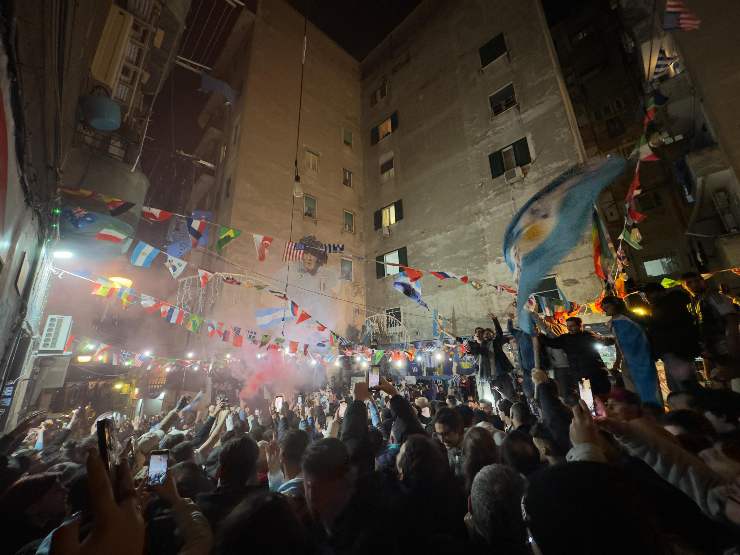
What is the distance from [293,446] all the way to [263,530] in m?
2.11

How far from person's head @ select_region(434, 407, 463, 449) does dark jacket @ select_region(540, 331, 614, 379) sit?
7.11 ft

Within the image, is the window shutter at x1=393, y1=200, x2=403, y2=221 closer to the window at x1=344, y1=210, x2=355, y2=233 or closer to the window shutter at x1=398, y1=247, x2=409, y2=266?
the window shutter at x1=398, y1=247, x2=409, y2=266

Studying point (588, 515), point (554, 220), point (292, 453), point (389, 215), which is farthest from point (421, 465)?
point (389, 215)

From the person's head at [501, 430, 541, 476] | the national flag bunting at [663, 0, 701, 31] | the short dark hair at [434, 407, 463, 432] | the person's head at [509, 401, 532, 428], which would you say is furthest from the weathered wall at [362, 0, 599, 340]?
the person's head at [501, 430, 541, 476]

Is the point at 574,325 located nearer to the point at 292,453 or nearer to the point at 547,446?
Answer: the point at 547,446

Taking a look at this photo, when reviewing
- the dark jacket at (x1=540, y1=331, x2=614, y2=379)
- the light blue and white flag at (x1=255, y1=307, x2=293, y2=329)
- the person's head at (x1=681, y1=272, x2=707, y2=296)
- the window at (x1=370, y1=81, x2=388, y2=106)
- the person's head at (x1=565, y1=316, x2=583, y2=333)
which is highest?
the window at (x1=370, y1=81, x2=388, y2=106)

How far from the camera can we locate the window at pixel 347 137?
2559cm

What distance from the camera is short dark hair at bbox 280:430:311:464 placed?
3412mm

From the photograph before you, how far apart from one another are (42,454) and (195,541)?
6702 mm

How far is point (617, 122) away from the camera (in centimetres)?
2253

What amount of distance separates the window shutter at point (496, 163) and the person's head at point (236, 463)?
Result: 18.4m

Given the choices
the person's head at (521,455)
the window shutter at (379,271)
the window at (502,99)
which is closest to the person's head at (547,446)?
the person's head at (521,455)

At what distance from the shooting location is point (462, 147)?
19.9 meters

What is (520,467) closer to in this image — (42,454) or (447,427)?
(447,427)
